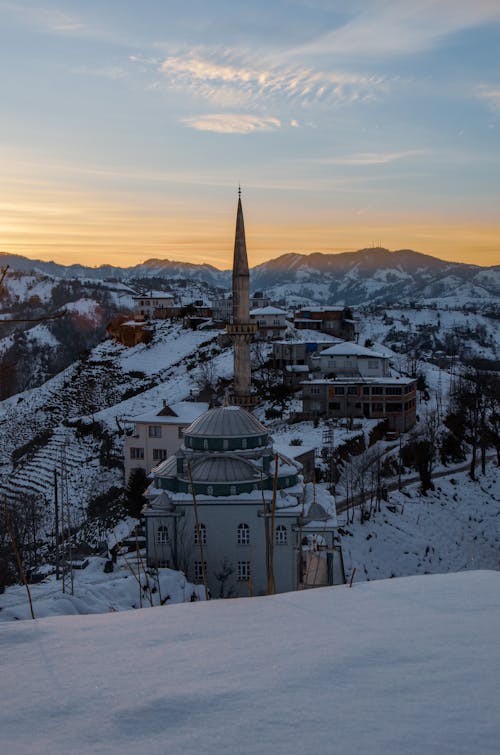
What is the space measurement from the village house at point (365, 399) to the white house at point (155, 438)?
8102mm

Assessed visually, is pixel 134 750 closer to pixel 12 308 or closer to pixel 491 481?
pixel 491 481

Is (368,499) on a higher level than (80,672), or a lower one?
lower

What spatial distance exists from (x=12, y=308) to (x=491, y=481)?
14260cm

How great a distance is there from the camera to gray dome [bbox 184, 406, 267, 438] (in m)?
21.1

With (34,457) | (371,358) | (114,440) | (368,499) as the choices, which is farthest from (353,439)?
(34,457)

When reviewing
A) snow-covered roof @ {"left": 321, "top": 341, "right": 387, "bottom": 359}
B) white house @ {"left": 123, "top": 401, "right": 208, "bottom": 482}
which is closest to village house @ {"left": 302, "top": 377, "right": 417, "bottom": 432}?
snow-covered roof @ {"left": 321, "top": 341, "right": 387, "bottom": 359}

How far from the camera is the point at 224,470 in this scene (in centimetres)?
2031

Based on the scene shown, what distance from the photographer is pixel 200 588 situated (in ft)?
52.4

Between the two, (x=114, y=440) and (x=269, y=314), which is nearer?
(x=114, y=440)

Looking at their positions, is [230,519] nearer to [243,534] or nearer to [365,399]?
[243,534]

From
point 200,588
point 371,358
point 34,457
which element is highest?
point 371,358

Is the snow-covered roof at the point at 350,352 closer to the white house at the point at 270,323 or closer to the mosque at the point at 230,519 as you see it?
the white house at the point at 270,323

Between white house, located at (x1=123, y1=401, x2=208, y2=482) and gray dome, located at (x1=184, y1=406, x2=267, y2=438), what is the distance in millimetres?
13239

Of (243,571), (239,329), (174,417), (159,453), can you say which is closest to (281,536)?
(243,571)
